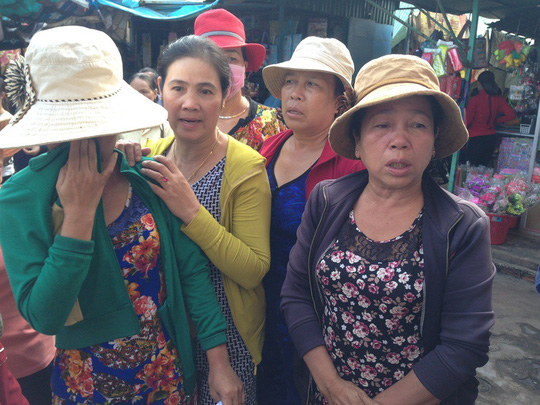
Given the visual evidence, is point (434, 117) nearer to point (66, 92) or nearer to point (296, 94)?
point (296, 94)

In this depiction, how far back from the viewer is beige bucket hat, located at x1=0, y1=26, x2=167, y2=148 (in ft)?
3.62

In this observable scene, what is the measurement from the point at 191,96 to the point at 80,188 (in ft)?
2.22

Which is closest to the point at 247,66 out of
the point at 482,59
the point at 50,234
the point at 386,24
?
the point at 50,234

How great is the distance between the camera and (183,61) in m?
1.67

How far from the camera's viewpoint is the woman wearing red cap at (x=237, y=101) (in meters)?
2.67

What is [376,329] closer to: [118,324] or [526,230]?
[118,324]

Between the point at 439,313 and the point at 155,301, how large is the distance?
0.94 metres

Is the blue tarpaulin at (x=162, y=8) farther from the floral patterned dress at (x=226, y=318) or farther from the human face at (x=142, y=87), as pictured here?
the floral patterned dress at (x=226, y=318)

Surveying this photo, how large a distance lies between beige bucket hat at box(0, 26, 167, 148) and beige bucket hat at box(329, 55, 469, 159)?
30.5 inches

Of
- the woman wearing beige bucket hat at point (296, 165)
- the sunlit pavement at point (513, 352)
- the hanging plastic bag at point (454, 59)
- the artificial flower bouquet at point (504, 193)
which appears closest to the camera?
the woman wearing beige bucket hat at point (296, 165)

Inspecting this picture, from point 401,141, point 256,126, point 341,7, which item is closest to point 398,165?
point 401,141

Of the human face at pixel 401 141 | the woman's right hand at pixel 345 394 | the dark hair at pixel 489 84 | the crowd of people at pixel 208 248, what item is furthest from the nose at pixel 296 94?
the dark hair at pixel 489 84

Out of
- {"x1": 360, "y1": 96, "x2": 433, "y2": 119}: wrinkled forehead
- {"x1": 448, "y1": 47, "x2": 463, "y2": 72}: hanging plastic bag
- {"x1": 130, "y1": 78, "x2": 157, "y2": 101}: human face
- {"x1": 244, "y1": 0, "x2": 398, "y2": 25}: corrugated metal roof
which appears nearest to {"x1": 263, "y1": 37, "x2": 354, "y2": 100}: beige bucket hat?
{"x1": 360, "y1": 96, "x2": 433, "y2": 119}: wrinkled forehead

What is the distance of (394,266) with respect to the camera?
1.31 metres
